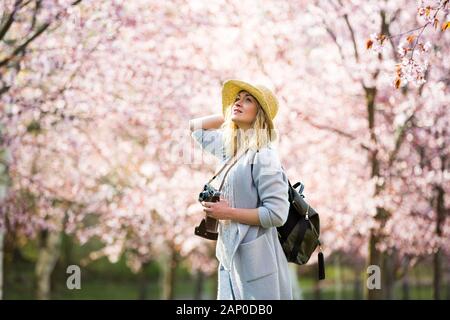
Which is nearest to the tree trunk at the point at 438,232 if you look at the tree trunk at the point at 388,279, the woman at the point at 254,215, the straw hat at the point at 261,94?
the tree trunk at the point at 388,279

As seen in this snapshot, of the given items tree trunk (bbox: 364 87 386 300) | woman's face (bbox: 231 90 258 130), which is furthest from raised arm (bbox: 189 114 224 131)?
tree trunk (bbox: 364 87 386 300)

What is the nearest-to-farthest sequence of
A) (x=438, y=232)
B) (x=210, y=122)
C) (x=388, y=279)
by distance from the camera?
1. (x=210, y=122)
2. (x=438, y=232)
3. (x=388, y=279)

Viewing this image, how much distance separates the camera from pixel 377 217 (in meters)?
10.7

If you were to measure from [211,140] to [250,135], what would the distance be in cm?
42

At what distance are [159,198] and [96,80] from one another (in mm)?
3459

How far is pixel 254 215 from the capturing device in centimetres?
432

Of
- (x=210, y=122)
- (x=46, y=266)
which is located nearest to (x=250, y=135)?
(x=210, y=122)

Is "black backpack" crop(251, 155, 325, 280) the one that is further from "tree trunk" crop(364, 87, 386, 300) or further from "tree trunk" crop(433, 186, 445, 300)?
→ "tree trunk" crop(433, 186, 445, 300)

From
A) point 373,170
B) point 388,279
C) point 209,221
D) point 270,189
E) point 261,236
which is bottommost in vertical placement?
point 388,279

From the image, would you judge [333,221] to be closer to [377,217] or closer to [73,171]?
[377,217]

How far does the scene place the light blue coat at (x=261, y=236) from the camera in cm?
434

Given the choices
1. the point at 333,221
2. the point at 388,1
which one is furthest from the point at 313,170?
the point at 388,1

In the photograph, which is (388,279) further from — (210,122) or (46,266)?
(210,122)

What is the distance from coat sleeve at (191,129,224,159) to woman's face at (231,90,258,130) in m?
0.23
